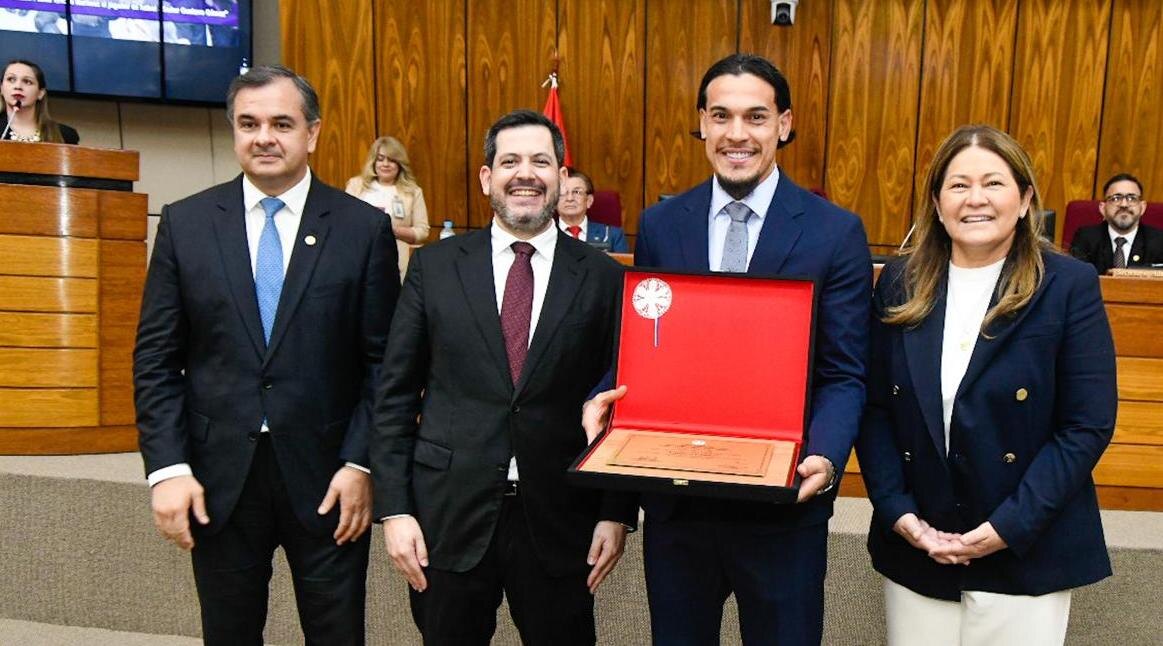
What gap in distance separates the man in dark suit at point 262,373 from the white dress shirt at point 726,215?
0.66 meters

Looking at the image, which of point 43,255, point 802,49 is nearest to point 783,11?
point 802,49

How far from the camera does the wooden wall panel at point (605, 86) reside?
20.3ft

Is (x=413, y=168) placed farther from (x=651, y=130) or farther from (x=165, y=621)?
(x=165, y=621)

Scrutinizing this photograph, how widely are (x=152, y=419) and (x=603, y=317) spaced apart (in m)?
0.88

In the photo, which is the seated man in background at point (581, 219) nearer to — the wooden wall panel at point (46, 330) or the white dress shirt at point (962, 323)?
the wooden wall panel at point (46, 330)

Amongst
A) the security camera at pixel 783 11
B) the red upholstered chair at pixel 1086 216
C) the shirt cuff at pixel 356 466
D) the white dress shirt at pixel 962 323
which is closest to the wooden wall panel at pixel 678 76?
the security camera at pixel 783 11

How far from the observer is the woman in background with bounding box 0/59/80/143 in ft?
13.2

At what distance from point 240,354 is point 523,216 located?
602 millimetres

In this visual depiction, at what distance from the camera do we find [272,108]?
1.63m

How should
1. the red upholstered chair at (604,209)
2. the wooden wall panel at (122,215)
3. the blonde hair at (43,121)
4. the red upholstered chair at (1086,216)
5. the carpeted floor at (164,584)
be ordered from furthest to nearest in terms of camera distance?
the red upholstered chair at (604,209) < the red upholstered chair at (1086,216) < the blonde hair at (43,121) < the wooden wall panel at (122,215) < the carpeted floor at (164,584)

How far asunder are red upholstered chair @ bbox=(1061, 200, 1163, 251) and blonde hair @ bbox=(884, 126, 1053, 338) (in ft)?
13.9

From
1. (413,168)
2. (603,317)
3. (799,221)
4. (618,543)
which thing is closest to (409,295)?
(603,317)

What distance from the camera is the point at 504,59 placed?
6.26 m

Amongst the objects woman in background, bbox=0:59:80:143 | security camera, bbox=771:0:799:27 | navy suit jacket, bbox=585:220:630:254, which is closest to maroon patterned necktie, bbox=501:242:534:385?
navy suit jacket, bbox=585:220:630:254
